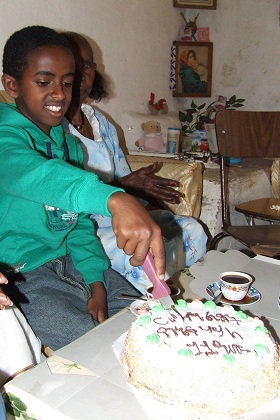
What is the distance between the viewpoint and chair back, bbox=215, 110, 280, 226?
6.88 ft

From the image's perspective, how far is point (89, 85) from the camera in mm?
1810

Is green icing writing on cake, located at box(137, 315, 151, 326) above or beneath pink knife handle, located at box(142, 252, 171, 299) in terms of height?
beneath

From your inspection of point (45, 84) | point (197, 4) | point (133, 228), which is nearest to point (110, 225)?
point (45, 84)

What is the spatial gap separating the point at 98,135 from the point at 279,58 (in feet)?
6.81

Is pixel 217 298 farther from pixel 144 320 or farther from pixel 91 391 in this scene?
pixel 91 391

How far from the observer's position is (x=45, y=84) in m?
1.13

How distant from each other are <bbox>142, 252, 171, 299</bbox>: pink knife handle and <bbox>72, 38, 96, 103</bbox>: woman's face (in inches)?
45.4

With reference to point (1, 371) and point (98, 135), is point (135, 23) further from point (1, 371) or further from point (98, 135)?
point (1, 371)

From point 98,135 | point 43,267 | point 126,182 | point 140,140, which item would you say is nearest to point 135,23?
point 140,140

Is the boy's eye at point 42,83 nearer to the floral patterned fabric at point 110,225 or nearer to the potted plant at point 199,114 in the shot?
the floral patterned fabric at point 110,225

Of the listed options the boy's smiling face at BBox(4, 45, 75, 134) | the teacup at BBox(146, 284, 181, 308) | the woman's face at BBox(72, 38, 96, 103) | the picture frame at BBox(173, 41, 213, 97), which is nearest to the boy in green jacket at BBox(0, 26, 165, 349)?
the boy's smiling face at BBox(4, 45, 75, 134)

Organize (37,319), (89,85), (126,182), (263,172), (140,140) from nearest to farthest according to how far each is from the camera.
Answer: (37,319)
(126,182)
(89,85)
(263,172)
(140,140)

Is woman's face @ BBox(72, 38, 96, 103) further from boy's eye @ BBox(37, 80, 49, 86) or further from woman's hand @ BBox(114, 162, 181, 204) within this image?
boy's eye @ BBox(37, 80, 49, 86)

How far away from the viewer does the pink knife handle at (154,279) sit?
0.76 metres
